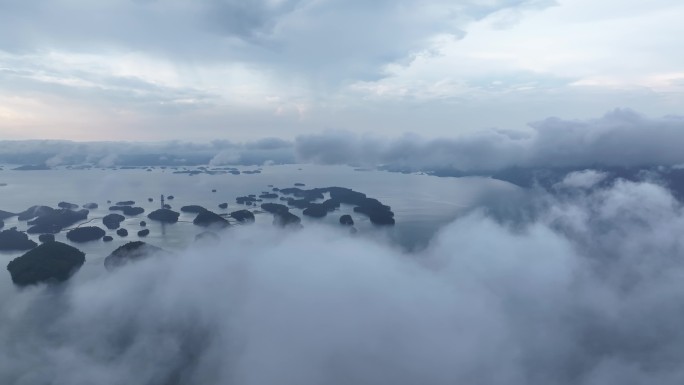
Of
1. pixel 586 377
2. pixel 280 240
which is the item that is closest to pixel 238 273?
pixel 280 240

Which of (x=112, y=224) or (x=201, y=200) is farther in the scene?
(x=201, y=200)

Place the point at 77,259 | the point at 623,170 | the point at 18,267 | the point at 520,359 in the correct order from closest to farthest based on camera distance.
A: the point at 520,359 → the point at 18,267 → the point at 77,259 → the point at 623,170

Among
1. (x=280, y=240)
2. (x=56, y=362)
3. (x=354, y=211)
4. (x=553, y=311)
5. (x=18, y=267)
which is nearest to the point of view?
(x=56, y=362)

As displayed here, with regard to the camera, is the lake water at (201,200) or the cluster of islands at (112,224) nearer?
the cluster of islands at (112,224)

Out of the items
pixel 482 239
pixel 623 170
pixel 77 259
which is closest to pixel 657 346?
pixel 482 239

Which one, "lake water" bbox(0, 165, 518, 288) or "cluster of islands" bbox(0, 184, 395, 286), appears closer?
"cluster of islands" bbox(0, 184, 395, 286)

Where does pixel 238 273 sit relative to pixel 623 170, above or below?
below

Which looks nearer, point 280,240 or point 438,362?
point 438,362

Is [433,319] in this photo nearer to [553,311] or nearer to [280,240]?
[553,311]
